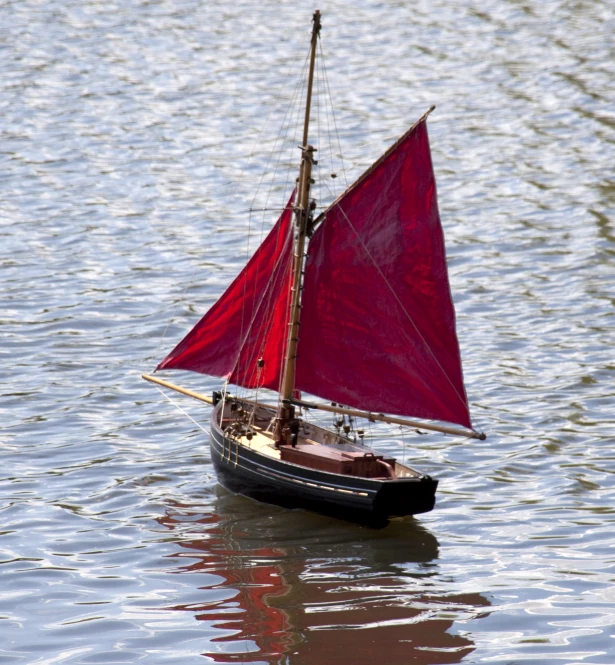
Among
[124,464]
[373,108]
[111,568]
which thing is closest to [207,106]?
[373,108]

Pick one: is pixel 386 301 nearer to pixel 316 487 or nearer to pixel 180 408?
pixel 316 487

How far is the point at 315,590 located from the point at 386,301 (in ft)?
19.6

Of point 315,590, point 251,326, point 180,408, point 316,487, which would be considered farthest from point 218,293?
point 315,590

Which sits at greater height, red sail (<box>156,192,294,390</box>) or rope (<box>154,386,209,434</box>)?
red sail (<box>156,192,294,390</box>)

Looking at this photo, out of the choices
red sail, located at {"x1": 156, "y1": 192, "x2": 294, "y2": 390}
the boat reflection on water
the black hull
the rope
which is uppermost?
red sail, located at {"x1": 156, "y1": 192, "x2": 294, "y2": 390}

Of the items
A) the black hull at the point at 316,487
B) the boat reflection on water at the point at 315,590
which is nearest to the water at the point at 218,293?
the boat reflection on water at the point at 315,590

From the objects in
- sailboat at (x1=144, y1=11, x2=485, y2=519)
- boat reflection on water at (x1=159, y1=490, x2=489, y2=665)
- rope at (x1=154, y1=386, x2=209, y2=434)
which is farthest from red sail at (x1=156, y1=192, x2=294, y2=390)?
boat reflection on water at (x1=159, y1=490, x2=489, y2=665)

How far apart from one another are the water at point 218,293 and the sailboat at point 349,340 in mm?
1026

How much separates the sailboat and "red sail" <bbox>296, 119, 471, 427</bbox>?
0.02 m

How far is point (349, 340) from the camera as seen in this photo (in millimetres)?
23297

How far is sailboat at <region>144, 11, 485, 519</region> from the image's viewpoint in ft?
70.6

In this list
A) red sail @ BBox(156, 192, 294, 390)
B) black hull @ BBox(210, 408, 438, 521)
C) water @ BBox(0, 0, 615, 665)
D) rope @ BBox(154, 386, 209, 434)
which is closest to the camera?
water @ BBox(0, 0, 615, 665)

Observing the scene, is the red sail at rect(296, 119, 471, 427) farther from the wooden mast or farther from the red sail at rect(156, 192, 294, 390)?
the red sail at rect(156, 192, 294, 390)

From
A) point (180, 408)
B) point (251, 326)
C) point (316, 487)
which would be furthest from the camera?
point (180, 408)
